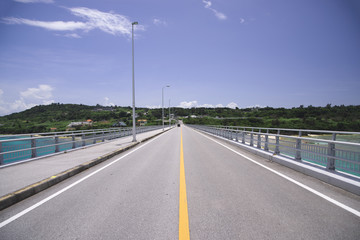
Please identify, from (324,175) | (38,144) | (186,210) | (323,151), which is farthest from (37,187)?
(323,151)

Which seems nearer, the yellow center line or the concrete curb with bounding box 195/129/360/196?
the yellow center line

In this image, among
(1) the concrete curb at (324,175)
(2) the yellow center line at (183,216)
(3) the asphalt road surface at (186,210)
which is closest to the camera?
(2) the yellow center line at (183,216)

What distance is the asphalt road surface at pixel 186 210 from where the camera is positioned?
10.4 ft

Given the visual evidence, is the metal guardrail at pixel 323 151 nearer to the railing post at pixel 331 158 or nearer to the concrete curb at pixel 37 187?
the railing post at pixel 331 158

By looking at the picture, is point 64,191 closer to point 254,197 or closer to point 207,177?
point 207,177

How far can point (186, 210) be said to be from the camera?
13.0ft

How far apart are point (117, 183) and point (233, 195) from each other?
329cm

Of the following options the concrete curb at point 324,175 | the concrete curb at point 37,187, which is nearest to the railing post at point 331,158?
the concrete curb at point 324,175

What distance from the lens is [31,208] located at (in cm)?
427

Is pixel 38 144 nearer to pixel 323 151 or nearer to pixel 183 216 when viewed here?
pixel 183 216

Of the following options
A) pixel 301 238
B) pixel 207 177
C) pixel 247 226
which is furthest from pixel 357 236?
pixel 207 177

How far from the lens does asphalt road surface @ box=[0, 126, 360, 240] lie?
318 cm

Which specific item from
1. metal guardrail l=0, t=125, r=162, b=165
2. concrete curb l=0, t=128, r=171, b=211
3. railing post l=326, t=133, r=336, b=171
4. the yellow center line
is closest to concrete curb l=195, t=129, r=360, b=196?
railing post l=326, t=133, r=336, b=171

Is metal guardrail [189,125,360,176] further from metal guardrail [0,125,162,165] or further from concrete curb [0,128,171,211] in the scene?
metal guardrail [0,125,162,165]
